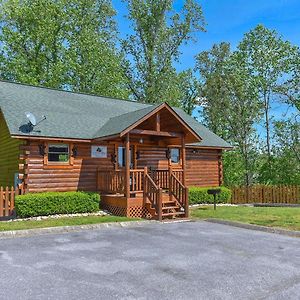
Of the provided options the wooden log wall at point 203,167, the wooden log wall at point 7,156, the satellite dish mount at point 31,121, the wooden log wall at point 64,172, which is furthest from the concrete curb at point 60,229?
the wooden log wall at point 203,167

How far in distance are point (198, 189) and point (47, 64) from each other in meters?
24.4

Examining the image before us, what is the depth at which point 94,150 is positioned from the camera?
663 inches

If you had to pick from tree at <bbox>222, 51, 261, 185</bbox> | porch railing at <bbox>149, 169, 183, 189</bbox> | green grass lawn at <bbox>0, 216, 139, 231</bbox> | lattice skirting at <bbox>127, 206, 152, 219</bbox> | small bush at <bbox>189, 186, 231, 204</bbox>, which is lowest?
green grass lawn at <bbox>0, 216, 139, 231</bbox>

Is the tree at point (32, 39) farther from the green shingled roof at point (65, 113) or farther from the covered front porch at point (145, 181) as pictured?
the covered front porch at point (145, 181)

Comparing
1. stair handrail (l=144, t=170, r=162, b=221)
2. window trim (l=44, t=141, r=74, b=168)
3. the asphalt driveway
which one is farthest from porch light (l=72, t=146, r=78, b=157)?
the asphalt driveway

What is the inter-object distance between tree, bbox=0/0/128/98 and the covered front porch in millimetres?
19443

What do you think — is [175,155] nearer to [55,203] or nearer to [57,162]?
[57,162]

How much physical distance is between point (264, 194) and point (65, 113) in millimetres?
14856

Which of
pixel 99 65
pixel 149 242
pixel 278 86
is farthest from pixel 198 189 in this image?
pixel 99 65

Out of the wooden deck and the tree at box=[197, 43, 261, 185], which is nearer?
the wooden deck

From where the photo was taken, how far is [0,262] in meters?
7.31

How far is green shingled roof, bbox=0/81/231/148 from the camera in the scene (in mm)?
15102

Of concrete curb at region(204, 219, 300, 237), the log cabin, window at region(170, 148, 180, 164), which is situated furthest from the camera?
window at region(170, 148, 180, 164)

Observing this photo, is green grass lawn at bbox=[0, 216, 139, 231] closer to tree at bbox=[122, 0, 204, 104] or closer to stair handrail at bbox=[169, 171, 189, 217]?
stair handrail at bbox=[169, 171, 189, 217]
